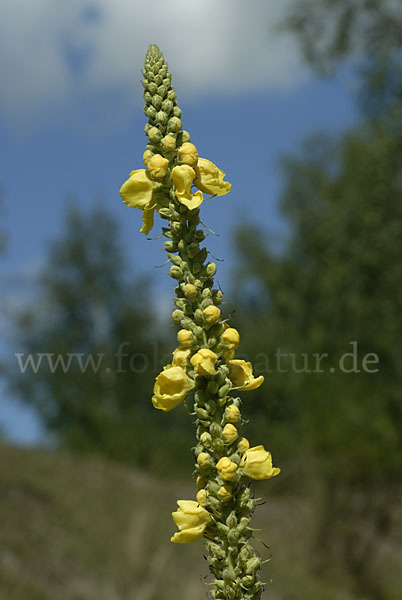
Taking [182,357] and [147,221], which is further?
[147,221]

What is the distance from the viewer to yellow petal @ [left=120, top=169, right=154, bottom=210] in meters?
1.60

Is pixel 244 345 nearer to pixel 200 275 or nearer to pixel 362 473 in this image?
pixel 362 473

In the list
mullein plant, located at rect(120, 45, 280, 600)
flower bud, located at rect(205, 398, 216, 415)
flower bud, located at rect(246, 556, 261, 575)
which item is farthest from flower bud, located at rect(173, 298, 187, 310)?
flower bud, located at rect(246, 556, 261, 575)

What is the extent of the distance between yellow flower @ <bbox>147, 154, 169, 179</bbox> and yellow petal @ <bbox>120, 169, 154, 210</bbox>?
41 mm

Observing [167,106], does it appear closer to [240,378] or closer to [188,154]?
[188,154]

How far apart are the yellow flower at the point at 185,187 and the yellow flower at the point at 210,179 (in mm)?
91

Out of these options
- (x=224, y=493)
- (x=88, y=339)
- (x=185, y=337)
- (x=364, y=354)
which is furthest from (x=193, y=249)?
(x=88, y=339)

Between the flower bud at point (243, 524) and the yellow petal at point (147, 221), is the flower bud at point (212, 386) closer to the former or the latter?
the flower bud at point (243, 524)

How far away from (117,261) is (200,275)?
27.1 metres

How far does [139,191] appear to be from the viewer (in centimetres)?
162

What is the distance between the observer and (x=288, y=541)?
14.5 metres

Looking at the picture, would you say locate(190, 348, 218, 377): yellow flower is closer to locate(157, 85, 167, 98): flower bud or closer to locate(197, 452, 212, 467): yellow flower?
locate(197, 452, 212, 467): yellow flower

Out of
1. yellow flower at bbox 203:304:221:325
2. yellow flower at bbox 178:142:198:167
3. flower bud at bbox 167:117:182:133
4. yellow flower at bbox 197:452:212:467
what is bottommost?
yellow flower at bbox 197:452:212:467

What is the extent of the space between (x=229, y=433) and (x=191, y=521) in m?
0.23
